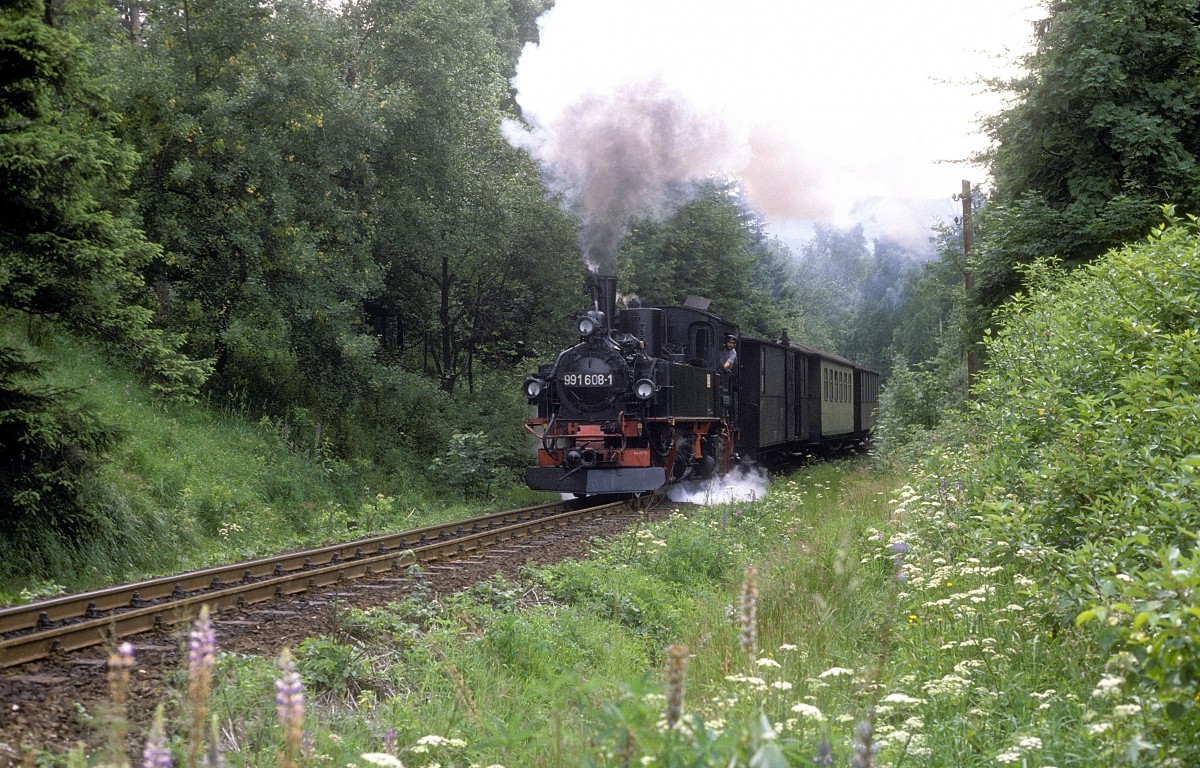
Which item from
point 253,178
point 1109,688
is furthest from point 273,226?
point 1109,688

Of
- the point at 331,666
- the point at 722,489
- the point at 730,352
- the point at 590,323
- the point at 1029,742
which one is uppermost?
the point at 590,323

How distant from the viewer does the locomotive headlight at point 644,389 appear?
14930mm

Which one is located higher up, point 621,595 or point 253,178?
point 253,178

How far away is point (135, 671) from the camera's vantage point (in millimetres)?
5324

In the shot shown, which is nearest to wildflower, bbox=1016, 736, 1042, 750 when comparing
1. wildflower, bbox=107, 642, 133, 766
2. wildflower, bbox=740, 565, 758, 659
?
wildflower, bbox=740, 565, 758, 659

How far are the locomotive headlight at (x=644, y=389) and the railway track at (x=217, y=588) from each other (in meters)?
3.10

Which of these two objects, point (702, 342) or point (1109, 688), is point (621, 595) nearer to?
point (1109, 688)

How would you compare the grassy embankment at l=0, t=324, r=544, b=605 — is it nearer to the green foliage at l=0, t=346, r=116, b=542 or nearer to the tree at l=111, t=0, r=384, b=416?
the green foliage at l=0, t=346, r=116, b=542

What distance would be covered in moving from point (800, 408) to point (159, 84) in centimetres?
1473

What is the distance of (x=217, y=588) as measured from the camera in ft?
25.7

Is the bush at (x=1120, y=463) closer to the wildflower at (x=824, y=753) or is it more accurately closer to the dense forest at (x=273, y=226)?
the wildflower at (x=824, y=753)

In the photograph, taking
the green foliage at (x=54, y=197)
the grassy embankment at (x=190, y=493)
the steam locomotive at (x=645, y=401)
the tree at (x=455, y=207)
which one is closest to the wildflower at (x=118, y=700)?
the grassy embankment at (x=190, y=493)

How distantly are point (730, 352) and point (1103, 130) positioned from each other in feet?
22.3

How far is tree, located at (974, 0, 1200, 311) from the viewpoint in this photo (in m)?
14.2
